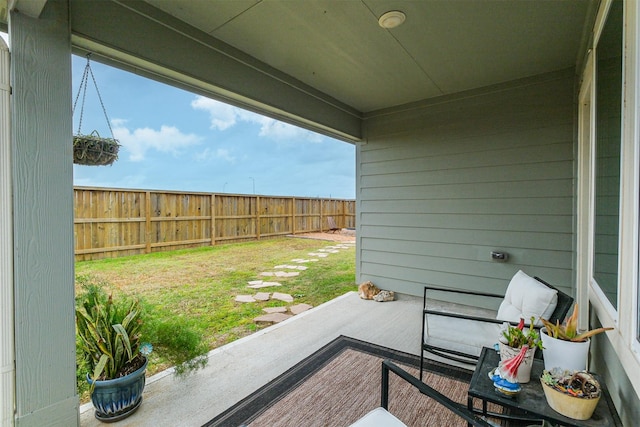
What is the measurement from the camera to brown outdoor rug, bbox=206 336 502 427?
1.80 metres

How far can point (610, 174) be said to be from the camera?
4.66ft

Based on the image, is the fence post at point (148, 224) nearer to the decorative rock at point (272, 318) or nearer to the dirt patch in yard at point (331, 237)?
the decorative rock at point (272, 318)

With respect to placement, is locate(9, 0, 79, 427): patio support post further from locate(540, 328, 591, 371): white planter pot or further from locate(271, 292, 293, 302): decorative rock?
locate(271, 292, 293, 302): decorative rock

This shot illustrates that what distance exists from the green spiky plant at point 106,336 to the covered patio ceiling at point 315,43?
163cm

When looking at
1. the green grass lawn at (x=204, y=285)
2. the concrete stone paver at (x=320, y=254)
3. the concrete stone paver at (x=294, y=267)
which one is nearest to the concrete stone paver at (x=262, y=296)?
the green grass lawn at (x=204, y=285)

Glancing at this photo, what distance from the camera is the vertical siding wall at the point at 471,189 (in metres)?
3.06

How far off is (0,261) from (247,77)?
217 cm

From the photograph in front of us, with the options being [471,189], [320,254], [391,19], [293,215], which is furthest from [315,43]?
[293,215]

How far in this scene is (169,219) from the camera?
24.0ft

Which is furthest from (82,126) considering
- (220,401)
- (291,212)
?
(291,212)

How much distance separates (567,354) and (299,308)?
2.91 metres

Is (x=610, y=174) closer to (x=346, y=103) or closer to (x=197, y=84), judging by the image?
(x=197, y=84)

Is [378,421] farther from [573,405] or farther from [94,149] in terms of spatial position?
[94,149]

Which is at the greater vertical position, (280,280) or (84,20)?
(84,20)
